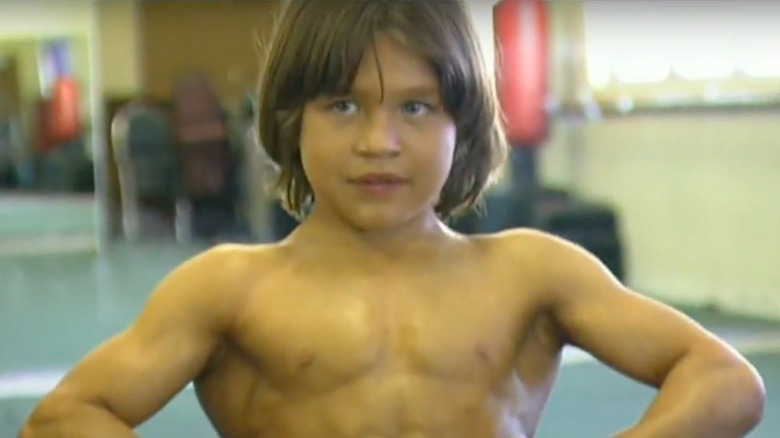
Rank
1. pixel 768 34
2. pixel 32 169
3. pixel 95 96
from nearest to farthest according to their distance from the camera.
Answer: pixel 768 34
pixel 32 169
pixel 95 96

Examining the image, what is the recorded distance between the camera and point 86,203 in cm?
361

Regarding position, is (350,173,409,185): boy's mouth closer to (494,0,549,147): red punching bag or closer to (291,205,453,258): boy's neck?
(291,205,453,258): boy's neck

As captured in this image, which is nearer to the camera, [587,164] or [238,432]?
[238,432]

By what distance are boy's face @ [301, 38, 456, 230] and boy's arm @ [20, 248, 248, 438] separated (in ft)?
0.32

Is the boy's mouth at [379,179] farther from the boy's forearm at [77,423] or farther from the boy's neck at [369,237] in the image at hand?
the boy's forearm at [77,423]

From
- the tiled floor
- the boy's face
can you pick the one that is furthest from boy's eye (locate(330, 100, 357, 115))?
the tiled floor

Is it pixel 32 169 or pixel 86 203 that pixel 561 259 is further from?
pixel 86 203

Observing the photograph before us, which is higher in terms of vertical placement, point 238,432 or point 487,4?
point 487,4

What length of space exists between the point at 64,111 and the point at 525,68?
1.47 metres

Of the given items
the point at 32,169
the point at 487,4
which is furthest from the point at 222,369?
the point at 32,169

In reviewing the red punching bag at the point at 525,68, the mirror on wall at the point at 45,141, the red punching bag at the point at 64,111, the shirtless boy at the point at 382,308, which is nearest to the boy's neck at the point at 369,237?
the shirtless boy at the point at 382,308

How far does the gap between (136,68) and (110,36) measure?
0.65ft

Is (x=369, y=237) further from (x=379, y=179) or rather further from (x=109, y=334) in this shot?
(x=109, y=334)

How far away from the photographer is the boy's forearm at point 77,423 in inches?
26.6
